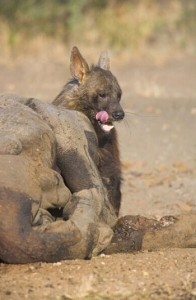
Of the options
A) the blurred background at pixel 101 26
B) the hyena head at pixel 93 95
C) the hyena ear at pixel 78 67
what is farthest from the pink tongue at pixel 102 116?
the blurred background at pixel 101 26

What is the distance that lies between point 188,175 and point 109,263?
189 inches

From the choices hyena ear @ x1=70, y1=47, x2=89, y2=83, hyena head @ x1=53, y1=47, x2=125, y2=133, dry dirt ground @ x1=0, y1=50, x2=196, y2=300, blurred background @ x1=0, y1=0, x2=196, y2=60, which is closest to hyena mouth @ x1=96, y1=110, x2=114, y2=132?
hyena head @ x1=53, y1=47, x2=125, y2=133

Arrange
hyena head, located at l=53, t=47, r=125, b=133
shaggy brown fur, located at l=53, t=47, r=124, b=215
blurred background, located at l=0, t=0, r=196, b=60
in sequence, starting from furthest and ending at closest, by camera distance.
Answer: blurred background, located at l=0, t=0, r=196, b=60 → hyena head, located at l=53, t=47, r=125, b=133 → shaggy brown fur, located at l=53, t=47, r=124, b=215

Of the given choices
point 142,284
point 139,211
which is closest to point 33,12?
point 139,211

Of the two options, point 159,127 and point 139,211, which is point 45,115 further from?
point 159,127

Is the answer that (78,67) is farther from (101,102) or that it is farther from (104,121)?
(104,121)

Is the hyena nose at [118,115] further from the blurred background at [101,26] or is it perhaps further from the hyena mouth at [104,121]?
the blurred background at [101,26]

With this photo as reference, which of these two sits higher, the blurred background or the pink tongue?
the pink tongue

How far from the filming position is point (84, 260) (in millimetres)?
5777

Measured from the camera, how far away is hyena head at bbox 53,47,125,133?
7.96m

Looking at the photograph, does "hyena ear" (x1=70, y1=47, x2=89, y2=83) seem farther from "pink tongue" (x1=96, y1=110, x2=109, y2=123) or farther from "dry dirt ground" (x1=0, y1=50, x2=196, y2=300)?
"dry dirt ground" (x1=0, y1=50, x2=196, y2=300)

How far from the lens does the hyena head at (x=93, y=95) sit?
26.1ft

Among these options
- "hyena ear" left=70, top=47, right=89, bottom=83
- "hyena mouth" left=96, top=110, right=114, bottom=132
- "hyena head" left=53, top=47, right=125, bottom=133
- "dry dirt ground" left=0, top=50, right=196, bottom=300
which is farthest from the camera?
"hyena ear" left=70, top=47, right=89, bottom=83

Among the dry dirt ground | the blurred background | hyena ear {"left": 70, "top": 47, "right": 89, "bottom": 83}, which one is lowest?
the blurred background
